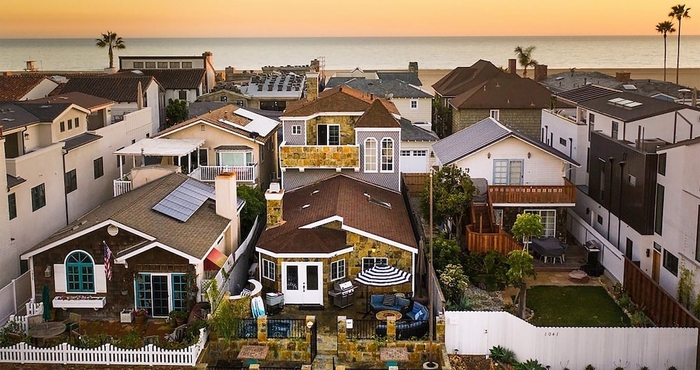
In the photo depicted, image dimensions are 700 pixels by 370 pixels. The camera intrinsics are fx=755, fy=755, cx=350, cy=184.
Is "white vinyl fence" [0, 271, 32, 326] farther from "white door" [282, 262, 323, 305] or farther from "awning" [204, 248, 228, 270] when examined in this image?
"white door" [282, 262, 323, 305]

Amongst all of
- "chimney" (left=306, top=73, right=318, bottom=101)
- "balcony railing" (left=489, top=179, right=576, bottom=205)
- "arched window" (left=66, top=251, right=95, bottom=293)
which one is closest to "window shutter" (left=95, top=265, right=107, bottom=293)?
"arched window" (left=66, top=251, right=95, bottom=293)

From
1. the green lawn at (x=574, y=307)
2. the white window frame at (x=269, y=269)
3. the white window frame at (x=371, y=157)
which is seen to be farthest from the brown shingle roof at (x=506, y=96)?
the white window frame at (x=269, y=269)

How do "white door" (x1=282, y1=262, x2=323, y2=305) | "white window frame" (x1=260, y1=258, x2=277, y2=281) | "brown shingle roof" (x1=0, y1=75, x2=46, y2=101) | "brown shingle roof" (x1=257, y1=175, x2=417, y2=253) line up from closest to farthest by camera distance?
"white door" (x1=282, y1=262, x2=323, y2=305), "white window frame" (x1=260, y1=258, x2=277, y2=281), "brown shingle roof" (x1=257, y1=175, x2=417, y2=253), "brown shingle roof" (x1=0, y1=75, x2=46, y2=101)

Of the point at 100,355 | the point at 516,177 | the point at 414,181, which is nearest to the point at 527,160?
the point at 516,177

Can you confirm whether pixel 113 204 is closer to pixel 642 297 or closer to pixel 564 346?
pixel 564 346

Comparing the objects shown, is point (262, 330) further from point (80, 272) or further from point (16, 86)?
point (16, 86)

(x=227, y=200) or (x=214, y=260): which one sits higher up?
(x=227, y=200)

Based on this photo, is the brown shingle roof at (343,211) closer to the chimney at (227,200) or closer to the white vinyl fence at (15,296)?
the chimney at (227,200)
